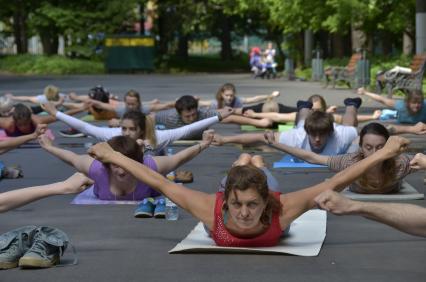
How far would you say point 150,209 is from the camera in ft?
38.6

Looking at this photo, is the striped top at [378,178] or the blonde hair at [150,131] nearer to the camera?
the striped top at [378,178]

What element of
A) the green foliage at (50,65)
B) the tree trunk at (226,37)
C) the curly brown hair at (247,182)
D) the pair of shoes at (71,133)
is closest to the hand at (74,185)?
the curly brown hair at (247,182)

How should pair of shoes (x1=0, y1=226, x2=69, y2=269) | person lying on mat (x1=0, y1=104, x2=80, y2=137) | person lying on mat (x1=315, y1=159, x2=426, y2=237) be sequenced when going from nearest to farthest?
person lying on mat (x1=315, y1=159, x2=426, y2=237) → pair of shoes (x1=0, y1=226, x2=69, y2=269) → person lying on mat (x1=0, y1=104, x2=80, y2=137)

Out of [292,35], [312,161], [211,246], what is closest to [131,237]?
[211,246]

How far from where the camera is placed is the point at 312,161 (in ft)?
42.4

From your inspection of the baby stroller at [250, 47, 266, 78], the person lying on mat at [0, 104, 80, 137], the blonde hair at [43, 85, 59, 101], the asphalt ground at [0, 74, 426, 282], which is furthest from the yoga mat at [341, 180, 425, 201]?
the baby stroller at [250, 47, 266, 78]

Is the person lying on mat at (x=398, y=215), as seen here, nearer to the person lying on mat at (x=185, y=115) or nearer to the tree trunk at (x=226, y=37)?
the person lying on mat at (x=185, y=115)

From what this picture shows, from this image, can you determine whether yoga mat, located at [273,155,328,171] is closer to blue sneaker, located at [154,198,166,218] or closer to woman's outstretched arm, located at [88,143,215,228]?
blue sneaker, located at [154,198,166,218]

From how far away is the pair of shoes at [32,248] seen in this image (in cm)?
874

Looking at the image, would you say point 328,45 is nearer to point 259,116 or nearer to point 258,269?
point 259,116

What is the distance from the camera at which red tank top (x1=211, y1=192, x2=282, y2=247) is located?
930 cm

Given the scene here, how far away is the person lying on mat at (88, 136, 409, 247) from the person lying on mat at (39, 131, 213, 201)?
2.16 metres

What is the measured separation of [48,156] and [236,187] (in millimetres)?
9882

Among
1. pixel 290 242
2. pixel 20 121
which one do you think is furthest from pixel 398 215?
pixel 20 121
